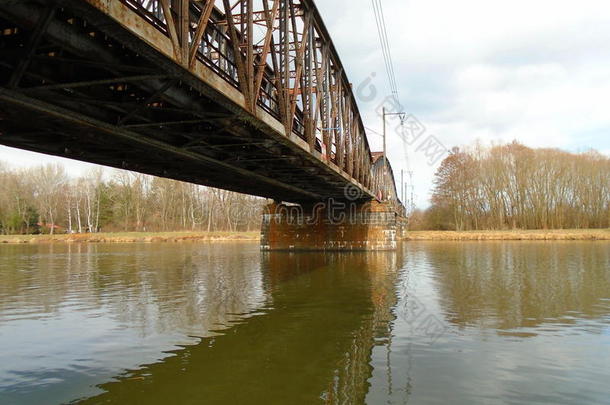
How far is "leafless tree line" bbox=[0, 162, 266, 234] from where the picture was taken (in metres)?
99.3

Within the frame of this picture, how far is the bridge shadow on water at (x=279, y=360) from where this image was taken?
805cm

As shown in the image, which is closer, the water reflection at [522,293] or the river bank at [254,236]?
the water reflection at [522,293]

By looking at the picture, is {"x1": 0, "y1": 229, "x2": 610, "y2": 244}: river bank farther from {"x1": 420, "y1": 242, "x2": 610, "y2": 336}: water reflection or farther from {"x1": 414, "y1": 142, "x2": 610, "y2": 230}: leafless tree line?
{"x1": 420, "y1": 242, "x2": 610, "y2": 336}: water reflection

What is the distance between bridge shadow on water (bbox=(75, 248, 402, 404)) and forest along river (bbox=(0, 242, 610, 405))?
5 centimetres

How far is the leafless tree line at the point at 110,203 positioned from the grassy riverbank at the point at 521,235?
148ft

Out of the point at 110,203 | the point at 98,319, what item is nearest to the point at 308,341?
the point at 98,319

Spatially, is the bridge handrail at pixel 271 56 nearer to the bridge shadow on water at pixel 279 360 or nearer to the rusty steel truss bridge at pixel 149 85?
the rusty steel truss bridge at pixel 149 85

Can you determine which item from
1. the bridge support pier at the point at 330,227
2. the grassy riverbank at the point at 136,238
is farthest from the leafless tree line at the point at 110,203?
the bridge support pier at the point at 330,227

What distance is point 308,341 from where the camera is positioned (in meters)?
11.6

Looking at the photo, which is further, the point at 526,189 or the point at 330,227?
the point at 526,189

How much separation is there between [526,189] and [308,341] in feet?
267

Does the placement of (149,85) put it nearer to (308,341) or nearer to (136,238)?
(308,341)

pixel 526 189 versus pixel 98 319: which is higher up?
pixel 526 189

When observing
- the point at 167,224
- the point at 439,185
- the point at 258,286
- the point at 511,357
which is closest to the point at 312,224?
the point at 258,286
